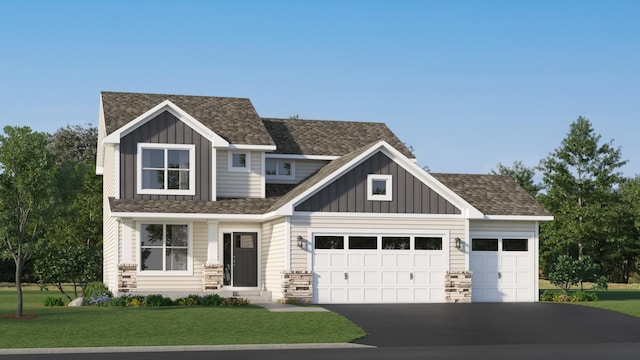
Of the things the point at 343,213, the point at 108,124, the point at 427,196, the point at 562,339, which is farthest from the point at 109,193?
the point at 562,339

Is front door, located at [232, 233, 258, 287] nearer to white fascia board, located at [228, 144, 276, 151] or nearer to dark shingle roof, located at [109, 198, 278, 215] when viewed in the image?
dark shingle roof, located at [109, 198, 278, 215]

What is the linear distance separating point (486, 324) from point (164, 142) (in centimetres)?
1484

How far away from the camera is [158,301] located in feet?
97.7

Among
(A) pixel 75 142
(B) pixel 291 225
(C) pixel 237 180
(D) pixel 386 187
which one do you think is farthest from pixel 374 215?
(A) pixel 75 142

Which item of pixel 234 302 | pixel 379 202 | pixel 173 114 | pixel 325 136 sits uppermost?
pixel 173 114

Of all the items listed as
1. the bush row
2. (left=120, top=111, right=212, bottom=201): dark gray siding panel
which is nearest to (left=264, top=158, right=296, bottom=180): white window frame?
(left=120, top=111, right=212, bottom=201): dark gray siding panel

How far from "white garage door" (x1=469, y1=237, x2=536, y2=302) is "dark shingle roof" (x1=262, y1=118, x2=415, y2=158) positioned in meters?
6.25

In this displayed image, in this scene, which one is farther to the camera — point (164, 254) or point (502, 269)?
point (502, 269)

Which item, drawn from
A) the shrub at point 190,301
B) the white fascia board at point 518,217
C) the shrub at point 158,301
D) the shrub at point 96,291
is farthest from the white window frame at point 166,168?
the white fascia board at point 518,217

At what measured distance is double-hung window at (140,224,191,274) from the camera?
1271 inches

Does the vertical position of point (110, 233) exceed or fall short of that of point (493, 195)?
it falls short

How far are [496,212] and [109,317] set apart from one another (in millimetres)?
15868

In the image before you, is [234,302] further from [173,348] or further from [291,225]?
[173,348]

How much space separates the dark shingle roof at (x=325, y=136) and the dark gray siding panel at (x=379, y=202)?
218 inches
